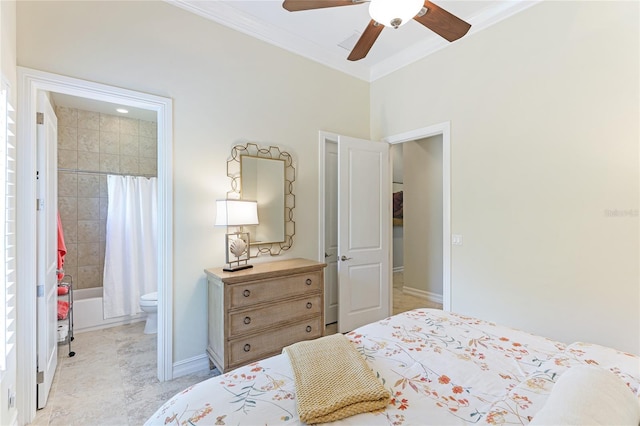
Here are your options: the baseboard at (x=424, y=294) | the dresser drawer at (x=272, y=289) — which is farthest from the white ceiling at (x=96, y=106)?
the baseboard at (x=424, y=294)

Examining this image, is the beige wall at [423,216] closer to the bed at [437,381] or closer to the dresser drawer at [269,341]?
the dresser drawer at [269,341]

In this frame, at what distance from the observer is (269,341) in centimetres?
242

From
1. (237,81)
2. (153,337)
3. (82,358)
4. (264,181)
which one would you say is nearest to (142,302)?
(153,337)

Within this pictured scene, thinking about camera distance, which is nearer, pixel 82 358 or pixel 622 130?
pixel 622 130

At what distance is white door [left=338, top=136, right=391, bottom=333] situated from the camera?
3.23 meters

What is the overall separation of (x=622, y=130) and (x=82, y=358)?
15.7ft

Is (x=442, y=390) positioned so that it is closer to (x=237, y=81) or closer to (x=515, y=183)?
(x=515, y=183)

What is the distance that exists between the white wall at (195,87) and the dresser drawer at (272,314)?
1.62ft

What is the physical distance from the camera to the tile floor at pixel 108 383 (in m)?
1.98

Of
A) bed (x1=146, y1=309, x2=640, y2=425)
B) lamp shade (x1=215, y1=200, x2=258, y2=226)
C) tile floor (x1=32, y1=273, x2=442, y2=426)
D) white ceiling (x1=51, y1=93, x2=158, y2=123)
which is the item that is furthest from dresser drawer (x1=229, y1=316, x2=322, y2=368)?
white ceiling (x1=51, y1=93, x2=158, y2=123)

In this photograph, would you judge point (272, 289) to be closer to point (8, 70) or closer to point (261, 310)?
point (261, 310)

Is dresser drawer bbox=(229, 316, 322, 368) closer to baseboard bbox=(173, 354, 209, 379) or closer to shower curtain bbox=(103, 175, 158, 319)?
baseboard bbox=(173, 354, 209, 379)

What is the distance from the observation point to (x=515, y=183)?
2535 millimetres

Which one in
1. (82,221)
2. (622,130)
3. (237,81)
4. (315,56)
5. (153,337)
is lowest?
(153,337)
